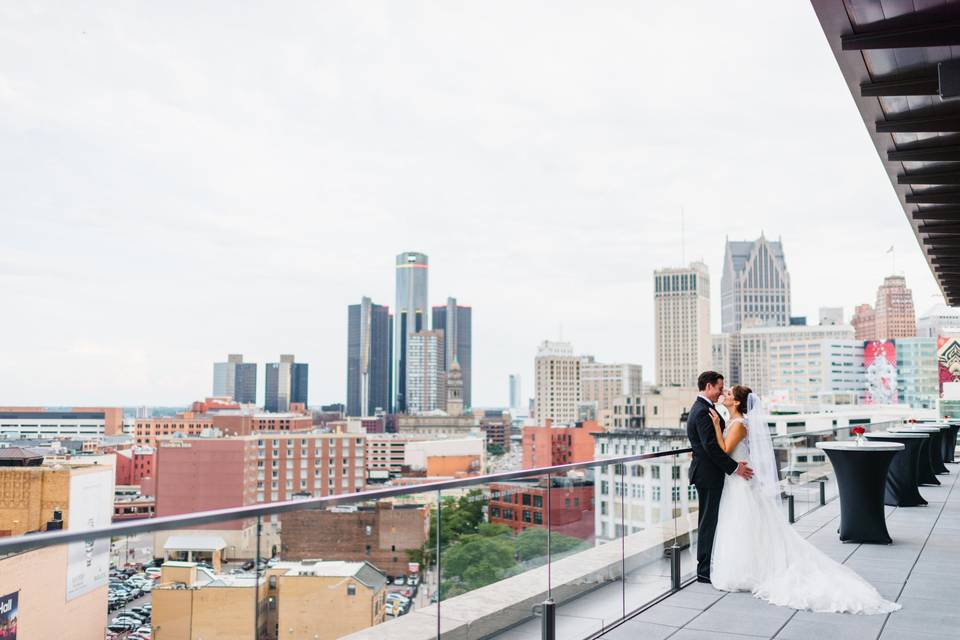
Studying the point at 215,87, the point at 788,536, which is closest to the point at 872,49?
the point at 788,536

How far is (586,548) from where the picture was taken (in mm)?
4480

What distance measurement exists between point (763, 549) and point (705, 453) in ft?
2.39

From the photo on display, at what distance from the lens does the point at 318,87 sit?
12875 centimetres

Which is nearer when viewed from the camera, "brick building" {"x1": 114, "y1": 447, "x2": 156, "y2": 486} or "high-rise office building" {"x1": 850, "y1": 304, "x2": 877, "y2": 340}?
"brick building" {"x1": 114, "y1": 447, "x2": 156, "y2": 486}

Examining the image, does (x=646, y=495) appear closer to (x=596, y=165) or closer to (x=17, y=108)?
(x=17, y=108)

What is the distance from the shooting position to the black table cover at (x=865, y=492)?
23.3ft

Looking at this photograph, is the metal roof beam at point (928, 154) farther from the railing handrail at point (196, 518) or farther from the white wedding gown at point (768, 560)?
the railing handrail at point (196, 518)

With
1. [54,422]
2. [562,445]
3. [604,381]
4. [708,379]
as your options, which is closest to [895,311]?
[604,381]

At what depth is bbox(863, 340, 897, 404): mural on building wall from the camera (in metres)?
124

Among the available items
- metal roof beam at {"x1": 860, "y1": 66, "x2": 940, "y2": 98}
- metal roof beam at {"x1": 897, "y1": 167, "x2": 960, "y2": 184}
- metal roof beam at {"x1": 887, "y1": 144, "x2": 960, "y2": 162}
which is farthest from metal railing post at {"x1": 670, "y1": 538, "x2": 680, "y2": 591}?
metal roof beam at {"x1": 897, "y1": 167, "x2": 960, "y2": 184}

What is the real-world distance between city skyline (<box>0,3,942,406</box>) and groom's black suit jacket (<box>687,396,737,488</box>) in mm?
59973

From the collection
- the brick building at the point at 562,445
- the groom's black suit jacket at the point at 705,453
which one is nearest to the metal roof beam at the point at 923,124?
the groom's black suit jacket at the point at 705,453

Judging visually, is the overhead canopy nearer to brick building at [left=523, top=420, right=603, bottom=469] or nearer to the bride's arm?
the bride's arm

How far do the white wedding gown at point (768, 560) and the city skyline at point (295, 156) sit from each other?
60.2m
